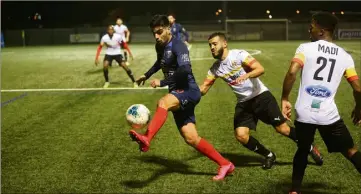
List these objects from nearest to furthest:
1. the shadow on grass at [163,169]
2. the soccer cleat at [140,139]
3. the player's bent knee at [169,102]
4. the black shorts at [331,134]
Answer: the black shorts at [331,134], the soccer cleat at [140,139], the player's bent knee at [169,102], the shadow on grass at [163,169]

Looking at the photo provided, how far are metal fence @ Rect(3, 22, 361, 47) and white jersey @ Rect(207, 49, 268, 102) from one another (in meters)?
38.6

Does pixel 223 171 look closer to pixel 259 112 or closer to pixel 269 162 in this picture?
pixel 269 162

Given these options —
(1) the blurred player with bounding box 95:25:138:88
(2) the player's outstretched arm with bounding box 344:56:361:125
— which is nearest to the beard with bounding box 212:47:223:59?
(2) the player's outstretched arm with bounding box 344:56:361:125

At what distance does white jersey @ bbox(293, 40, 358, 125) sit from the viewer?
14.1ft

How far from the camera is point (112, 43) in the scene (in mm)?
14266

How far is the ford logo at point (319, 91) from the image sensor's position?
436 cm

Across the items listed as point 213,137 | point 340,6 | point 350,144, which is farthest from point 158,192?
point 340,6

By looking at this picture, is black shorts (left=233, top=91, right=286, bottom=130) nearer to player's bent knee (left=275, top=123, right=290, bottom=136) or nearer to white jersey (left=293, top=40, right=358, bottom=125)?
player's bent knee (left=275, top=123, right=290, bottom=136)

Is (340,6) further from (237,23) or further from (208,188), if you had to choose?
(208,188)

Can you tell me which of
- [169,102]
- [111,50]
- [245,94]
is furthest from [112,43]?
[169,102]

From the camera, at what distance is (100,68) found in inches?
766

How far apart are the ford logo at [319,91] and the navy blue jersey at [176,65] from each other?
147 centimetres

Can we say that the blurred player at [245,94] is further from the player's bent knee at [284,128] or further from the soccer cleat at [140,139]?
the soccer cleat at [140,139]

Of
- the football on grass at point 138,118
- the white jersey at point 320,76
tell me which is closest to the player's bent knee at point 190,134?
the football on grass at point 138,118
